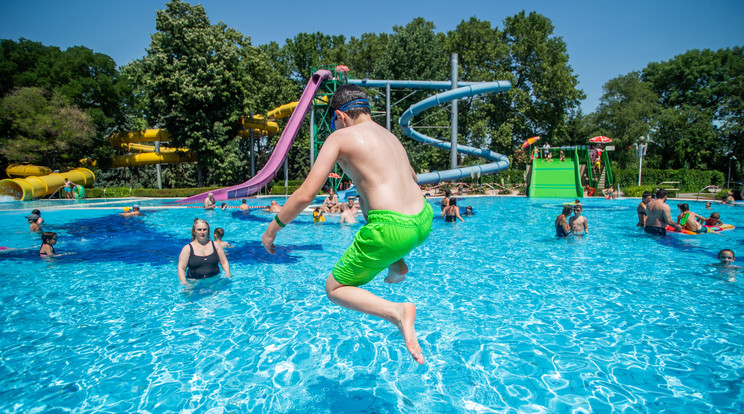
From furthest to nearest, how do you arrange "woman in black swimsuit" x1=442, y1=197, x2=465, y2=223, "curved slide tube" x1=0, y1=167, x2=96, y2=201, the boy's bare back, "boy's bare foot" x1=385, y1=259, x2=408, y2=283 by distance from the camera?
Result: "curved slide tube" x1=0, y1=167, x2=96, y2=201
"woman in black swimsuit" x1=442, y1=197, x2=465, y2=223
"boy's bare foot" x1=385, y1=259, x2=408, y2=283
the boy's bare back

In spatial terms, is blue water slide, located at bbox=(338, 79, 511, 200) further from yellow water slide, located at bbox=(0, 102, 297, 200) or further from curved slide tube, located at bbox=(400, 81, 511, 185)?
yellow water slide, located at bbox=(0, 102, 297, 200)

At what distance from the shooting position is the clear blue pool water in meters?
3.69

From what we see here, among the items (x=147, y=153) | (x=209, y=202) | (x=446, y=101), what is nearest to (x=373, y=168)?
(x=209, y=202)

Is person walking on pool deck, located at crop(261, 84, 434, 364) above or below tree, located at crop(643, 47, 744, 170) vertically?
below

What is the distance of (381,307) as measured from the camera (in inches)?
91.6

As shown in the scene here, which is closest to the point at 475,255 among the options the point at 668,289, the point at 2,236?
the point at 668,289

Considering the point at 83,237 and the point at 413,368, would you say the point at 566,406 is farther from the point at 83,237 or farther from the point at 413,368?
the point at 83,237

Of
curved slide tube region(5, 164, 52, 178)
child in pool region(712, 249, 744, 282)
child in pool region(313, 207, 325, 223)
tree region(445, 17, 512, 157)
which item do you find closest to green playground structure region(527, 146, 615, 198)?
tree region(445, 17, 512, 157)

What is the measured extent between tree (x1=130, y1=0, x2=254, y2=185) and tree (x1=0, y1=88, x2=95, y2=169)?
524 cm

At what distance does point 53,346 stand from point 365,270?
183 inches

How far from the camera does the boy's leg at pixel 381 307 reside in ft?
7.26

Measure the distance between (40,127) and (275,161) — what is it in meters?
19.3

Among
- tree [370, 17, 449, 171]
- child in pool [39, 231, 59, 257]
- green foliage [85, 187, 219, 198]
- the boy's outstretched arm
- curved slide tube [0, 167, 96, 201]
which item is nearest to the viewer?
the boy's outstretched arm

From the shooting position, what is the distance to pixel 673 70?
45.2 metres
